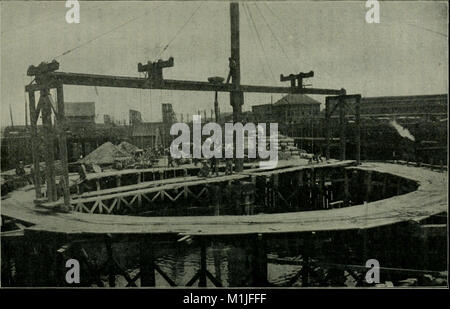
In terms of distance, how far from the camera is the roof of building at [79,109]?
53103 mm

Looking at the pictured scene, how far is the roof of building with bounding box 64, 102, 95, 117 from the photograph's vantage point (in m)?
53.1

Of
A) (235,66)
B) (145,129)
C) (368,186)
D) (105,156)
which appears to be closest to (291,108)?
A: (145,129)

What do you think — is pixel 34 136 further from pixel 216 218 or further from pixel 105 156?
pixel 105 156

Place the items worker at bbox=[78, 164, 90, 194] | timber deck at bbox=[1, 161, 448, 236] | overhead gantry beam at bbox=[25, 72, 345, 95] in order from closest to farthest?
timber deck at bbox=[1, 161, 448, 236]
overhead gantry beam at bbox=[25, 72, 345, 95]
worker at bbox=[78, 164, 90, 194]

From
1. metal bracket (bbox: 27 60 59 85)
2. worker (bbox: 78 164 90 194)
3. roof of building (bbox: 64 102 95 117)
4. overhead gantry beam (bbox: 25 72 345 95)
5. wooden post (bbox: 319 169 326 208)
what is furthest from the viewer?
roof of building (bbox: 64 102 95 117)

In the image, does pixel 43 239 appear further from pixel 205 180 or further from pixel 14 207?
pixel 205 180

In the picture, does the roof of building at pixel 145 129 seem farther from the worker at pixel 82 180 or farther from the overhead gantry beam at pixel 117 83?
the overhead gantry beam at pixel 117 83

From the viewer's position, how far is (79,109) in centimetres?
5375

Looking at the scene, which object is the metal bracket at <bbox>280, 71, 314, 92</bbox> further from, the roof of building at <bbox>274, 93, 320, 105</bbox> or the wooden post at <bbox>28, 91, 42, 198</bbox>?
the roof of building at <bbox>274, 93, 320, 105</bbox>

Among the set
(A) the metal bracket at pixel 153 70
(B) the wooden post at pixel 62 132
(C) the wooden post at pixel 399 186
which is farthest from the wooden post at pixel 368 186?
(B) the wooden post at pixel 62 132

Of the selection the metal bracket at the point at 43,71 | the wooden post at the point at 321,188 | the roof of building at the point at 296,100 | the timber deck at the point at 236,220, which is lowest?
the wooden post at the point at 321,188

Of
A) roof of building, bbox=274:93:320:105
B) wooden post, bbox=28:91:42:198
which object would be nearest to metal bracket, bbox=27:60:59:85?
wooden post, bbox=28:91:42:198
